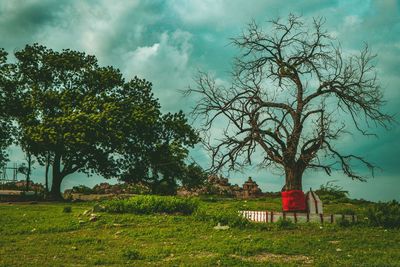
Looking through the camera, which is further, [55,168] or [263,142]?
[55,168]

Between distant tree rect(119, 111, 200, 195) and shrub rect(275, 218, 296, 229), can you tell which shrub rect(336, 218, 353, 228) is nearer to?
Result: shrub rect(275, 218, 296, 229)

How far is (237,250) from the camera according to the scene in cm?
1294

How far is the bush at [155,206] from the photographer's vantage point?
2297 cm

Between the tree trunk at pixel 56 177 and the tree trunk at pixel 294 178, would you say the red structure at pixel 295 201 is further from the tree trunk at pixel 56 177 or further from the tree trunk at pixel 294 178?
the tree trunk at pixel 56 177

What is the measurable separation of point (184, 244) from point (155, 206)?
30.0 feet

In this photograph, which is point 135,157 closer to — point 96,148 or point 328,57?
point 96,148

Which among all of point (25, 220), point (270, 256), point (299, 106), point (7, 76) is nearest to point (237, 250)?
point (270, 256)

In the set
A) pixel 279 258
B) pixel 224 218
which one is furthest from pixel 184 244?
pixel 224 218

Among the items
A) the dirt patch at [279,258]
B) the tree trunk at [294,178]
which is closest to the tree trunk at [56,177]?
the tree trunk at [294,178]

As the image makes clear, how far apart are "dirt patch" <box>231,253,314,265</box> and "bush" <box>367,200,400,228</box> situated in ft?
24.8

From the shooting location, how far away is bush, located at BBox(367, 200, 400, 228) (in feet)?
60.9

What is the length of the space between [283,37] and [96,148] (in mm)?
23282

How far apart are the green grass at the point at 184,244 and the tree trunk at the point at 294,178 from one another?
7.17 metres

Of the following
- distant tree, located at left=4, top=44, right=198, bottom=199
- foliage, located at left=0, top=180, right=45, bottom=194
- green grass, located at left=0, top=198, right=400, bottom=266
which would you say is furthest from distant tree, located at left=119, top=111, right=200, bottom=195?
green grass, located at left=0, top=198, right=400, bottom=266
